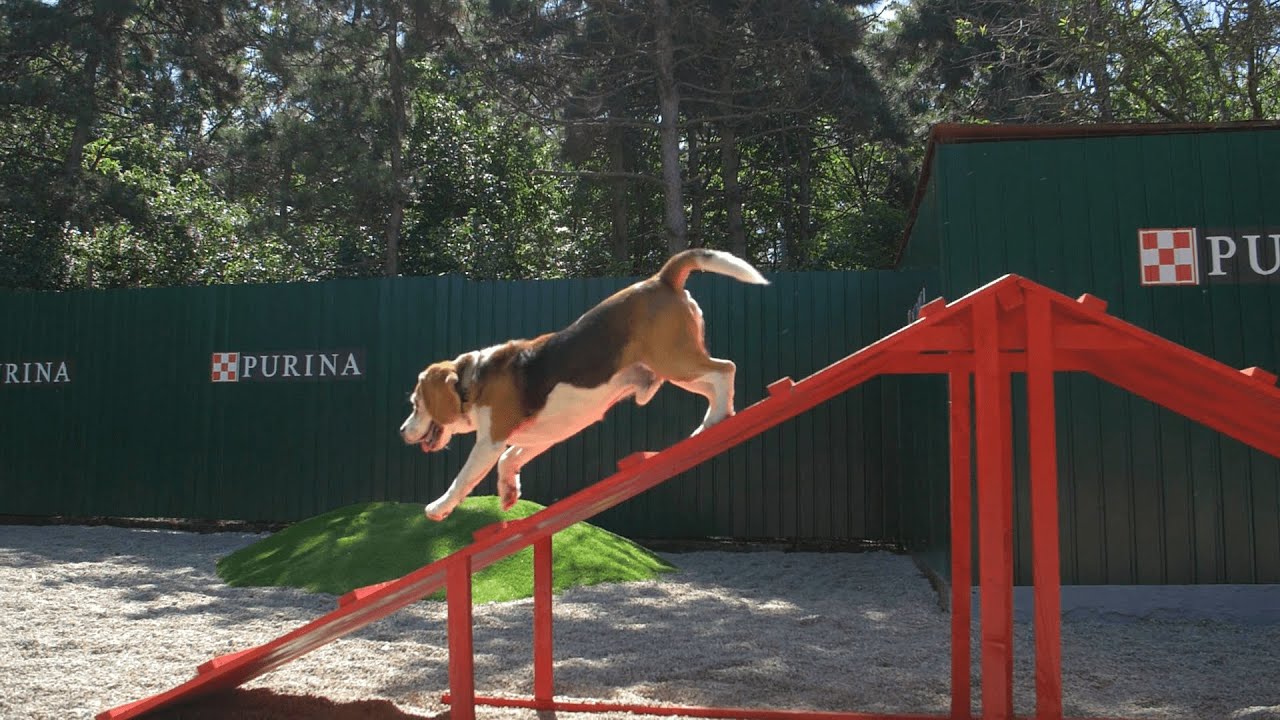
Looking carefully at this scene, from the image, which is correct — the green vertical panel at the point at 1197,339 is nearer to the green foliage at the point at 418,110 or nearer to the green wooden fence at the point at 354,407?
the green wooden fence at the point at 354,407

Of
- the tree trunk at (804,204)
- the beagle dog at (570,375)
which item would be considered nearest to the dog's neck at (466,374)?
the beagle dog at (570,375)

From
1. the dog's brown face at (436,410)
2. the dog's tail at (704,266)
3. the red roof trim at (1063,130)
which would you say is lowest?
the dog's brown face at (436,410)

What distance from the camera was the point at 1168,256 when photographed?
6.80 meters

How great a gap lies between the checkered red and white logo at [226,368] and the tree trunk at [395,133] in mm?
6509

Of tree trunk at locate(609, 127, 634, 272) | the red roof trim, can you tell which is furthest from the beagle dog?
tree trunk at locate(609, 127, 634, 272)

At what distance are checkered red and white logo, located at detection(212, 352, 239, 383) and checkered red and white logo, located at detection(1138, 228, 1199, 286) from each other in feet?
27.6

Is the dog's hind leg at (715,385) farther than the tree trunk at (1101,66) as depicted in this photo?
No

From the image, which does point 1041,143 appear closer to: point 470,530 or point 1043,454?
point 1043,454

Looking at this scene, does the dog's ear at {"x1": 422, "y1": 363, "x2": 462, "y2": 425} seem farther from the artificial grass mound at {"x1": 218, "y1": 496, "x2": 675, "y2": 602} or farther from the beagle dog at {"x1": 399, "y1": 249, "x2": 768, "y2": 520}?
the artificial grass mound at {"x1": 218, "y1": 496, "x2": 675, "y2": 602}

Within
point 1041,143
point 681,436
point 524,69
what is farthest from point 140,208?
point 1041,143

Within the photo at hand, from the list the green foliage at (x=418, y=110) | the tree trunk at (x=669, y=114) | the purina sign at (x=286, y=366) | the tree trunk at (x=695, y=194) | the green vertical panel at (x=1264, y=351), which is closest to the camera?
the green vertical panel at (x=1264, y=351)

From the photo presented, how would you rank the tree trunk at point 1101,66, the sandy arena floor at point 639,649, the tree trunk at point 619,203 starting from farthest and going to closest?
the tree trunk at point 619,203
the tree trunk at point 1101,66
the sandy arena floor at point 639,649

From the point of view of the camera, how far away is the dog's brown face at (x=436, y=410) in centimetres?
353

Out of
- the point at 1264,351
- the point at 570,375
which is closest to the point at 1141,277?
the point at 1264,351
